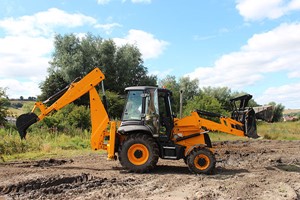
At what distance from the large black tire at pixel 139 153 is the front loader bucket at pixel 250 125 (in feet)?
10.00

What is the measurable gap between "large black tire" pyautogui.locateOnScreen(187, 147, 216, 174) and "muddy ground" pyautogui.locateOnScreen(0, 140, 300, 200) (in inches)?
10.8

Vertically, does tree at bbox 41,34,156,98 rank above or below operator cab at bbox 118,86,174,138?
above

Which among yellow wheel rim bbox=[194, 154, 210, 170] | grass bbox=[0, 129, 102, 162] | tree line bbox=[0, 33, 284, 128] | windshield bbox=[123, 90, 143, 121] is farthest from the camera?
tree line bbox=[0, 33, 284, 128]

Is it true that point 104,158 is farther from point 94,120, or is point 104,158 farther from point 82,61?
point 82,61

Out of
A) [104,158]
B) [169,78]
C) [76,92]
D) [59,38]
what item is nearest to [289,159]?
[104,158]

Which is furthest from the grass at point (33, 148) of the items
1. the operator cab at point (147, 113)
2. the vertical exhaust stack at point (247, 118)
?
the vertical exhaust stack at point (247, 118)

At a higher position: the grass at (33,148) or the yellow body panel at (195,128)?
the yellow body panel at (195,128)

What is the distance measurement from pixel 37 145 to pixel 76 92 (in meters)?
6.01

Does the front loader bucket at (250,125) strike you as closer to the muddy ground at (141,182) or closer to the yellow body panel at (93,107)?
the muddy ground at (141,182)

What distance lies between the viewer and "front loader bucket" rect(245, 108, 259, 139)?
33.8 ft

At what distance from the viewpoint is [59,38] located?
121ft

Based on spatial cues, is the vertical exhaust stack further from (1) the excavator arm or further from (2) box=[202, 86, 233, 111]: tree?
(2) box=[202, 86, 233, 111]: tree

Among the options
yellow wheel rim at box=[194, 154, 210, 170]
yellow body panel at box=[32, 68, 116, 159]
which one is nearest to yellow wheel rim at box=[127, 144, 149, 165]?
yellow body panel at box=[32, 68, 116, 159]

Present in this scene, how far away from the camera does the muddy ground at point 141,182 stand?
23.4ft
